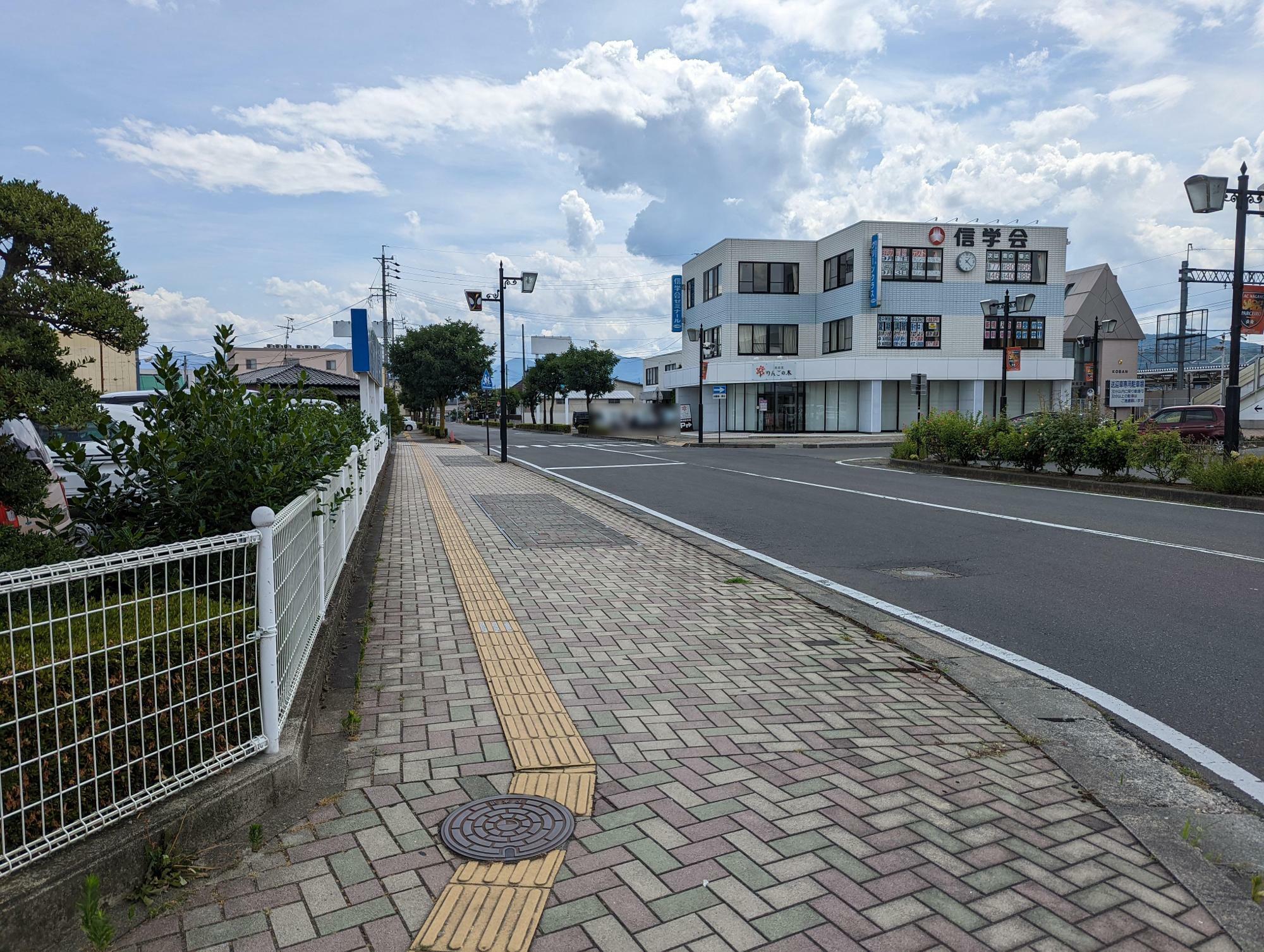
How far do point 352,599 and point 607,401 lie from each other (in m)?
73.1

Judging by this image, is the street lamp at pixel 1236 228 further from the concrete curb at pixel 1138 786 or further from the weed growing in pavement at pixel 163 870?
the weed growing in pavement at pixel 163 870

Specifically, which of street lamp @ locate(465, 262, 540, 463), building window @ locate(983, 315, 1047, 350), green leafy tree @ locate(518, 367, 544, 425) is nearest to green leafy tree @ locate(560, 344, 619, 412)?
green leafy tree @ locate(518, 367, 544, 425)

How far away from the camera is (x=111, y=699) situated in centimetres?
290

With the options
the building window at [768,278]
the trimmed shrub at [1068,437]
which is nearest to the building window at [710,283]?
the building window at [768,278]

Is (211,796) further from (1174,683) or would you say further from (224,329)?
(1174,683)

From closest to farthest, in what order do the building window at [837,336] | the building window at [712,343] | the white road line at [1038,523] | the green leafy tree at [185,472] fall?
the green leafy tree at [185,472], the white road line at [1038,523], the building window at [837,336], the building window at [712,343]

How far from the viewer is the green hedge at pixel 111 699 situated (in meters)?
2.62

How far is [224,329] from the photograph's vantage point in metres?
5.21

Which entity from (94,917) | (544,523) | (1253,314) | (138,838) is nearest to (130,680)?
(138,838)

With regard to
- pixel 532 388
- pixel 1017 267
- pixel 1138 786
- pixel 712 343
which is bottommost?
pixel 1138 786

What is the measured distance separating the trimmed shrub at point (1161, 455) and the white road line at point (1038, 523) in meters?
4.97

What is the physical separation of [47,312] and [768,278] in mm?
47089

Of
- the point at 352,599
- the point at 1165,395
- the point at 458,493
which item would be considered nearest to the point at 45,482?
the point at 352,599

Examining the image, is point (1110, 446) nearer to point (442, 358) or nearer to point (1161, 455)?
point (1161, 455)
